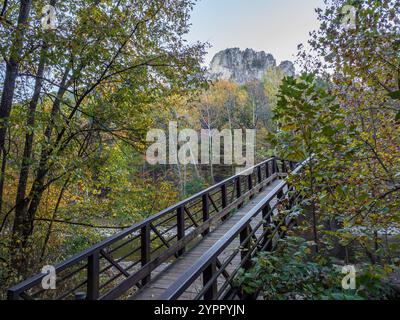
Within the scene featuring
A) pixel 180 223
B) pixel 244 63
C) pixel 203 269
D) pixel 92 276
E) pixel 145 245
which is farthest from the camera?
pixel 244 63

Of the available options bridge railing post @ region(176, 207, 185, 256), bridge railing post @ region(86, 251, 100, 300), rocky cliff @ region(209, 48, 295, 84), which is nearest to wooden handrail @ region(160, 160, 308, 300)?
bridge railing post @ region(86, 251, 100, 300)

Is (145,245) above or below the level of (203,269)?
below

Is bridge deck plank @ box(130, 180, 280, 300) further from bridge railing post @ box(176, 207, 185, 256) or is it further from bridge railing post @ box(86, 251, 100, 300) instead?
bridge railing post @ box(86, 251, 100, 300)

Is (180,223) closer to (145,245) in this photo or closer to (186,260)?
(186,260)

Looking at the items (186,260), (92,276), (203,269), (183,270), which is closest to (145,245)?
(183,270)

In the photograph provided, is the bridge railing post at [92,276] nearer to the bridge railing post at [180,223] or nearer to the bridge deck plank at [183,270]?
the bridge deck plank at [183,270]

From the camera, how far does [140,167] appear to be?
24375 millimetres

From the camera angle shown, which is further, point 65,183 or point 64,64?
point 65,183

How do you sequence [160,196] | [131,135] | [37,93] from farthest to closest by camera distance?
[160,196], [131,135], [37,93]

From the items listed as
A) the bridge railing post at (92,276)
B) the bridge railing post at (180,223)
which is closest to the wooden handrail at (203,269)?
the bridge railing post at (92,276)

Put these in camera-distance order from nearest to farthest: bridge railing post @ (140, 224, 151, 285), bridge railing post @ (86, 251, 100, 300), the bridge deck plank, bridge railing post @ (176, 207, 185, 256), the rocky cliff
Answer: bridge railing post @ (86, 251, 100, 300)
the bridge deck plank
bridge railing post @ (140, 224, 151, 285)
bridge railing post @ (176, 207, 185, 256)
the rocky cliff
